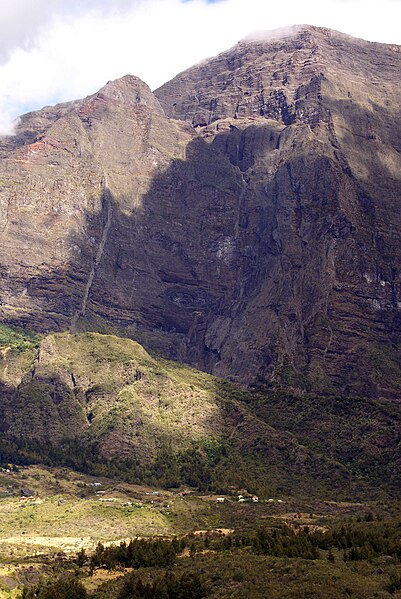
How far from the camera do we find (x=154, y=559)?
11131cm

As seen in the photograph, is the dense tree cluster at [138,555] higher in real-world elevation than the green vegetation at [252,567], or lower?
lower

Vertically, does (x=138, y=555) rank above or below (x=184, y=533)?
above

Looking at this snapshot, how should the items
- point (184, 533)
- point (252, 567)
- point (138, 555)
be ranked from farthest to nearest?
1. point (184, 533)
2. point (138, 555)
3. point (252, 567)

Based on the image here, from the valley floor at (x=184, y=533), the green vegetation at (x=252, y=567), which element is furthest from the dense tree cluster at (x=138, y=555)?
the valley floor at (x=184, y=533)

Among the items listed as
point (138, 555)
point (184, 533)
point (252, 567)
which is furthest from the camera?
point (184, 533)

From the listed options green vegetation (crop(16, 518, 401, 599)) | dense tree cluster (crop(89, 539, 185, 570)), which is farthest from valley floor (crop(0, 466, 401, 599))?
dense tree cluster (crop(89, 539, 185, 570))

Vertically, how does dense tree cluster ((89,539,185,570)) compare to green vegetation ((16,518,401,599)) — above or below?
below

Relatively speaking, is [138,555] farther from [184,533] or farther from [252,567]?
[184,533]

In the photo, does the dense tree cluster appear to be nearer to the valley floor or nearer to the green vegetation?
the green vegetation

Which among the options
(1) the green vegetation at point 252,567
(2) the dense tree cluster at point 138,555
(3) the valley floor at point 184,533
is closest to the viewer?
(1) the green vegetation at point 252,567

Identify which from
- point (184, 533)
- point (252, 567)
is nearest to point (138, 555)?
point (252, 567)

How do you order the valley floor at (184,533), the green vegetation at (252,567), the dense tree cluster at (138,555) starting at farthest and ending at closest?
1. the dense tree cluster at (138,555)
2. the valley floor at (184,533)
3. the green vegetation at (252,567)

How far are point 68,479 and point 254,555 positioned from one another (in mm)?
83422

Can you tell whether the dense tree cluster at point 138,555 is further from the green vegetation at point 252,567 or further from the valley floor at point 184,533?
the valley floor at point 184,533
